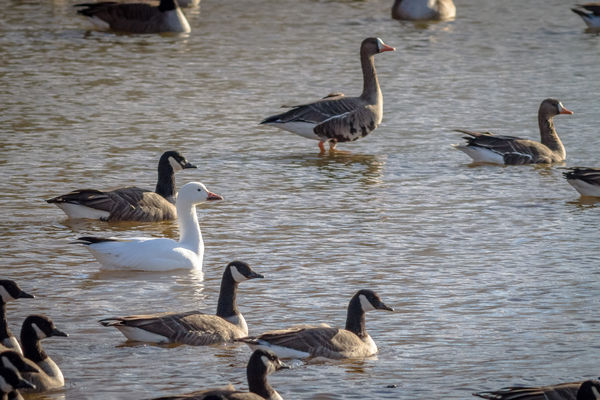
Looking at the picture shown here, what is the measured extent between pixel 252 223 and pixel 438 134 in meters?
6.31

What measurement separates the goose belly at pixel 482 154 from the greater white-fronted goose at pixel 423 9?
48.1 ft

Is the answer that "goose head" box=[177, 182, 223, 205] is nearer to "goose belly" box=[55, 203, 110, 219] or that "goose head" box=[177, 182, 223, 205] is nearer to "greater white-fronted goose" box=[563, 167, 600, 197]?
"goose belly" box=[55, 203, 110, 219]

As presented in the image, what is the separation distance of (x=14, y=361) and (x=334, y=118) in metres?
11.3

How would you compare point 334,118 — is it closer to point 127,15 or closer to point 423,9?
point 127,15

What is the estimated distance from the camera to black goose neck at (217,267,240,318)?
11.1 m

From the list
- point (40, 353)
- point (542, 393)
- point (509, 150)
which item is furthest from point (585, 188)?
point (40, 353)

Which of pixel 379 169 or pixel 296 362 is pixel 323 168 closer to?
pixel 379 169

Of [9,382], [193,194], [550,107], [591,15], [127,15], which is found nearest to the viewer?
[9,382]

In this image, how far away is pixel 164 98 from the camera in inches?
935

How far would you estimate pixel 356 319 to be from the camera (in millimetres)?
10781

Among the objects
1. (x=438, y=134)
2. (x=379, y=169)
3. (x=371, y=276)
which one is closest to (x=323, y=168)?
(x=379, y=169)

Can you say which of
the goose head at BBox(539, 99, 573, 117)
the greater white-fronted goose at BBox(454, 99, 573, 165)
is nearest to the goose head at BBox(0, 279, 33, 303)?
the greater white-fronted goose at BBox(454, 99, 573, 165)

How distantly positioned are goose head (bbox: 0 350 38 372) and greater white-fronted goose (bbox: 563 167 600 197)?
9.19m

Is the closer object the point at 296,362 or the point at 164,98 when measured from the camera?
the point at 296,362
